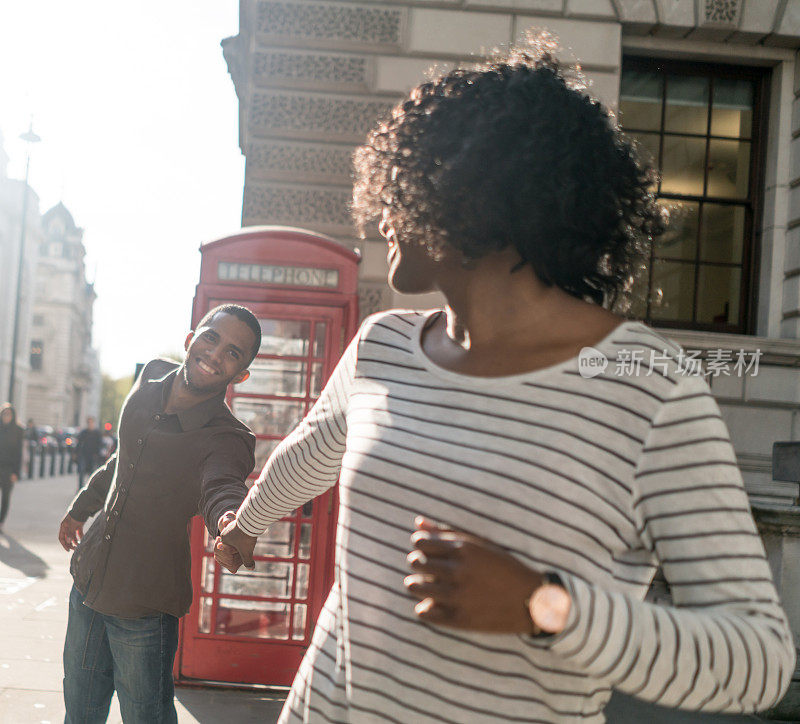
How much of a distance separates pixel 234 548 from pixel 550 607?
3.32ft

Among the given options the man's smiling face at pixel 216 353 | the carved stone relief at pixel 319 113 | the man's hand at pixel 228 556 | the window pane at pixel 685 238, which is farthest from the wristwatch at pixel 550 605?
the window pane at pixel 685 238

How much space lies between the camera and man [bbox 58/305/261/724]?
2.52 meters

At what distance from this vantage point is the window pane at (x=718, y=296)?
741 cm

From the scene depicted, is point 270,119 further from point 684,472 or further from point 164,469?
point 684,472

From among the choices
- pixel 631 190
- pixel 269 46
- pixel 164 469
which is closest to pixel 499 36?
pixel 269 46

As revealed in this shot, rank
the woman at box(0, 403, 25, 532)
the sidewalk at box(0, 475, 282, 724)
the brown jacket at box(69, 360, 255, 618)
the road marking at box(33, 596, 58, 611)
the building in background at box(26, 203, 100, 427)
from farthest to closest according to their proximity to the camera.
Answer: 1. the building in background at box(26, 203, 100, 427)
2. the woman at box(0, 403, 25, 532)
3. the road marking at box(33, 596, 58, 611)
4. the sidewalk at box(0, 475, 282, 724)
5. the brown jacket at box(69, 360, 255, 618)

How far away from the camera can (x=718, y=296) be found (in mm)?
7434

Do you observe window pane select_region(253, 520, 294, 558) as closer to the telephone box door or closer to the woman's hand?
the telephone box door

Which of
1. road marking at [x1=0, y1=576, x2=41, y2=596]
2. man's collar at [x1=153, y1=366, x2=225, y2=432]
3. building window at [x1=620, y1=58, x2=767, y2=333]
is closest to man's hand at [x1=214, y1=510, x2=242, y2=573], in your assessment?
man's collar at [x1=153, y1=366, x2=225, y2=432]

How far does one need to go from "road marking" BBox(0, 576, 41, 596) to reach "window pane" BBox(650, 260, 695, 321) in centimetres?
609

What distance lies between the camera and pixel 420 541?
994mm

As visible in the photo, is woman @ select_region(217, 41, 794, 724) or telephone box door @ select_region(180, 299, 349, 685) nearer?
woman @ select_region(217, 41, 794, 724)

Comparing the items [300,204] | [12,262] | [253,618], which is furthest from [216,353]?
[12,262]

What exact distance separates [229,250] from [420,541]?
407 centimetres
